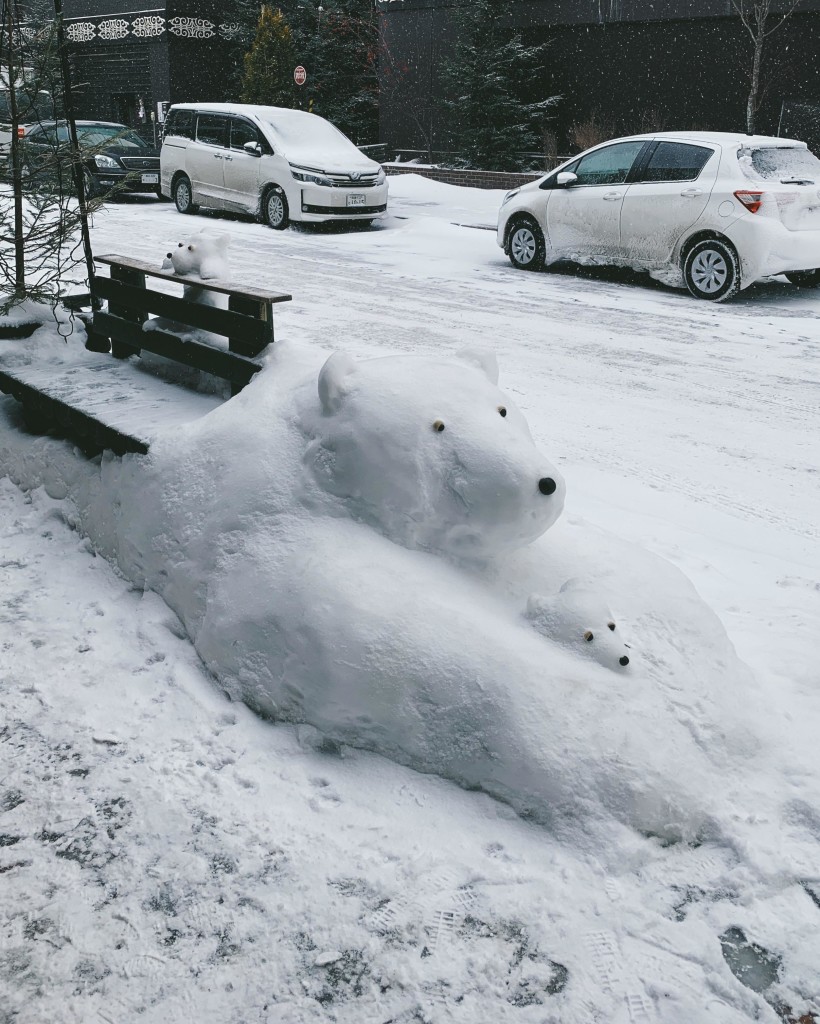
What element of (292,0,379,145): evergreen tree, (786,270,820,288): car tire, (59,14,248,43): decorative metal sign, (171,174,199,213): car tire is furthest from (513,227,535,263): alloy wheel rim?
(59,14,248,43): decorative metal sign

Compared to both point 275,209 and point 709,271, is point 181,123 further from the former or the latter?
point 709,271

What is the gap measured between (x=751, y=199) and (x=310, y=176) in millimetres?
6994

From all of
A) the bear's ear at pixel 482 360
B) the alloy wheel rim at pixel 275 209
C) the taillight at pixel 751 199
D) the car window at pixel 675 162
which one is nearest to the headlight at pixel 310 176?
the alloy wheel rim at pixel 275 209

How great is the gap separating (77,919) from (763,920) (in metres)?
1.64

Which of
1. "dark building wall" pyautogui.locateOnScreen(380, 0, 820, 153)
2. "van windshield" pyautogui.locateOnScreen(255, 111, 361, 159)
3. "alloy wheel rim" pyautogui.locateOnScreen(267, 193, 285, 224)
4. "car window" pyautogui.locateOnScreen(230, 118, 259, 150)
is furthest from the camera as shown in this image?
"dark building wall" pyautogui.locateOnScreen(380, 0, 820, 153)

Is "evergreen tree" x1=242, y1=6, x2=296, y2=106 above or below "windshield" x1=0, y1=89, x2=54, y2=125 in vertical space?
above

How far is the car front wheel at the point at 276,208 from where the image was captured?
14.0 metres

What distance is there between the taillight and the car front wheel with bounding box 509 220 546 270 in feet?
8.49

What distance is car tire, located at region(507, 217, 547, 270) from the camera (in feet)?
36.3

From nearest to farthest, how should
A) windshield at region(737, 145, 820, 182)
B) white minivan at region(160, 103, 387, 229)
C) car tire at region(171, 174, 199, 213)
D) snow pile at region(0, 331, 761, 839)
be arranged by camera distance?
snow pile at region(0, 331, 761, 839), windshield at region(737, 145, 820, 182), white minivan at region(160, 103, 387, 229), car tire at region(171, 174, 199, 213)

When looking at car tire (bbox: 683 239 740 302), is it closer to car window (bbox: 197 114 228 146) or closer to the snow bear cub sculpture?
the snow bear cub sculpture

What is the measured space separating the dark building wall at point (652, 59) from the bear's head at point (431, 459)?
59.2 ft

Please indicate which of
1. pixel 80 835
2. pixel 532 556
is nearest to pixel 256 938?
pixel 80 835

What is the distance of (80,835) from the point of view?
2.49 meters
